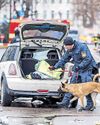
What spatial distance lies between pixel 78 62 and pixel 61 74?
1.93 feet

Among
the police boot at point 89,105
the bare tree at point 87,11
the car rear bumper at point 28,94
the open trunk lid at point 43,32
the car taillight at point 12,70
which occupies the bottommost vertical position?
the bare tree at point 87,11

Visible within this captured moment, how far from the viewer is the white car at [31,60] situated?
1356cm

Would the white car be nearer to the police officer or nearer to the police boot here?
the police officer

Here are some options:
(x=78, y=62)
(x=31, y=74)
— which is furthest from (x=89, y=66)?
(x=31, y=74)

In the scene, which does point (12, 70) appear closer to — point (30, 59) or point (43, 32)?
point (30, 59)

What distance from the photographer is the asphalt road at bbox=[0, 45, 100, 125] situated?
37.8 ft

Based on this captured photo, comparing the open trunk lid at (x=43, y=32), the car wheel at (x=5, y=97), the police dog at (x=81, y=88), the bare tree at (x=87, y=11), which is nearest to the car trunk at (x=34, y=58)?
the open trunk lid at (x=43, y=32)

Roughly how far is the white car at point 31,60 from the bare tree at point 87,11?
114 meters

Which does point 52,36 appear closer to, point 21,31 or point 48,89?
point 21,31

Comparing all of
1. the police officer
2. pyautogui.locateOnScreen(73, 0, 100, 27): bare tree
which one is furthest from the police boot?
pyautogui.locateOnScreen(73, 0, 100, 27): bare tree

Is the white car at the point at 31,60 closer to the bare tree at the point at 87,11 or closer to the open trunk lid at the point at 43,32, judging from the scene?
the open trunk lid at the point at 43,32

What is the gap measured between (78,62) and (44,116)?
1.62 meters

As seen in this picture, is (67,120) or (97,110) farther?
(97,110)

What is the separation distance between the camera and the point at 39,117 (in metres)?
12.2
